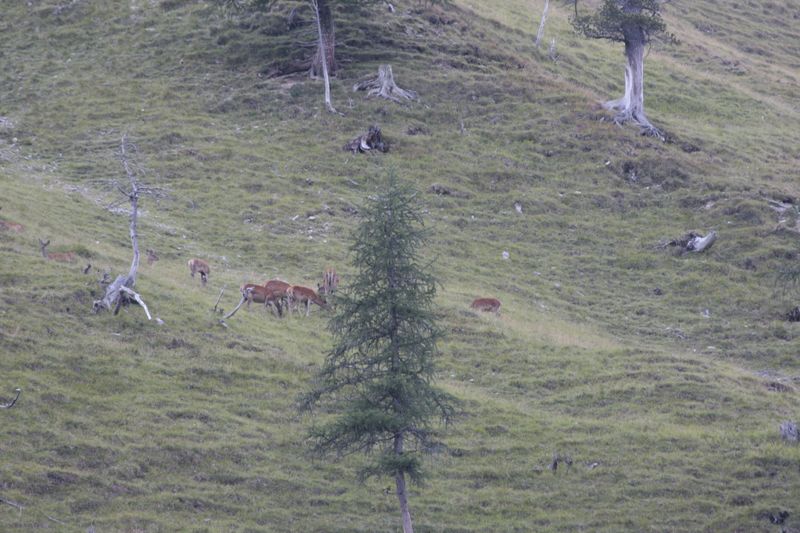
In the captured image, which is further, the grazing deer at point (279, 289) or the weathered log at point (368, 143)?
the weathered log at point (368, 143)

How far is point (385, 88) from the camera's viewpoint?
46.5m

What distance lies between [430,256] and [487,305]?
18.0ft

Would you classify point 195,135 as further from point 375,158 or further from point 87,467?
point 87,467

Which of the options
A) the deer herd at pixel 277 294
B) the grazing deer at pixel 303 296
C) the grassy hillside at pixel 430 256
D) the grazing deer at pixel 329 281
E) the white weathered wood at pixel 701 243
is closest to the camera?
the grassy hillside at pixel 430 256

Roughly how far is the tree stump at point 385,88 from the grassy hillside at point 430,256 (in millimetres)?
686

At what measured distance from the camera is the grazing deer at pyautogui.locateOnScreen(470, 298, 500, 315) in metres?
30.9

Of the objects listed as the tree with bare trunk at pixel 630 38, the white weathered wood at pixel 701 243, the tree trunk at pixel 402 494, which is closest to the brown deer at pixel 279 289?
the tree trunk at pixel 402 494

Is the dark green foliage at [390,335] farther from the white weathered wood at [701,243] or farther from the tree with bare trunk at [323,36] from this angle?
the tree with bare trunk at [323,36]

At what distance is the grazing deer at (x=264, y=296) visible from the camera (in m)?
28.8

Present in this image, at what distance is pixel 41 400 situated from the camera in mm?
21891

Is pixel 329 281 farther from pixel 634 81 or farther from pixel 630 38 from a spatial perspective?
pixel 630 38

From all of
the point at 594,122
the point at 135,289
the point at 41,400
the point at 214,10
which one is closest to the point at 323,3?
the point at 214,10

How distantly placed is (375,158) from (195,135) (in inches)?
316

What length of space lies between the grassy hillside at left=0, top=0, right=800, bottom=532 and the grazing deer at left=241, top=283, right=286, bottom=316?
61 centimetres
